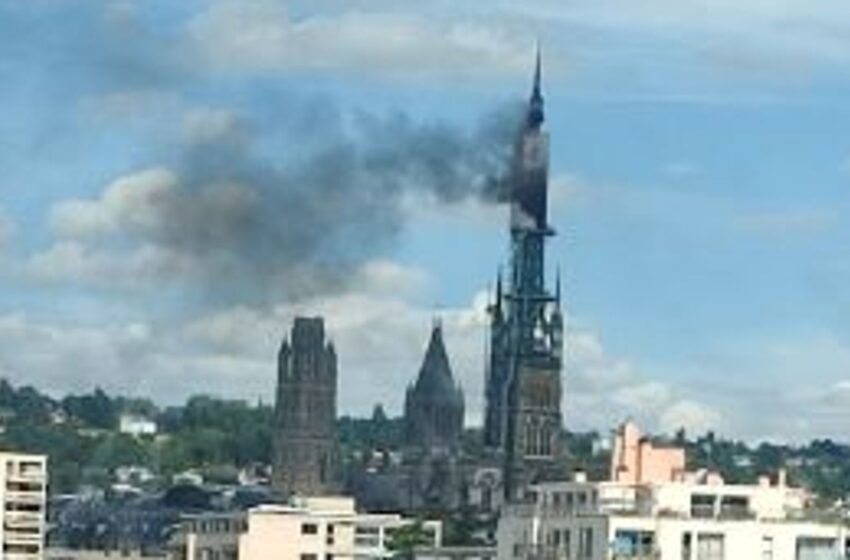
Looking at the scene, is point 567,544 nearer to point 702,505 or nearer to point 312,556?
point 702,505

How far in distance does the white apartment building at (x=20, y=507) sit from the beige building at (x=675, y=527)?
2218 centimetres

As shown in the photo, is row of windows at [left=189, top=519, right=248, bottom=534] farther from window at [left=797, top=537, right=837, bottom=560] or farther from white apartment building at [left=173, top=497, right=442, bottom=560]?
window at [left=797, top=537, right=837, bottom=560]

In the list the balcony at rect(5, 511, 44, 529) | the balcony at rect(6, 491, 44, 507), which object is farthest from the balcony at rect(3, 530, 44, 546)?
the balcony at rect(6, 491, 44, 507)

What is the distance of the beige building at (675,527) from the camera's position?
295ft

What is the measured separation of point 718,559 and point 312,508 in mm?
105867

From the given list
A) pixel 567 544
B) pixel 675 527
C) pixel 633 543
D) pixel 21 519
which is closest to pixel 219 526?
pixel 21 519

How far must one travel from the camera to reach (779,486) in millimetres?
101438

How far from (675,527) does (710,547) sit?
2.91 feet

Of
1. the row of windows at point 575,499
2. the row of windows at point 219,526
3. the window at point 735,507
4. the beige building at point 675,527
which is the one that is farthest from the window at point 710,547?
the row of windows at point 219,526

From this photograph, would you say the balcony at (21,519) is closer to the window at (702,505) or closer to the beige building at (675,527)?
the beige building at (675,527)

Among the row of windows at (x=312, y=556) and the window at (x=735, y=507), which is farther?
the row of windows at (x=312, y=556)

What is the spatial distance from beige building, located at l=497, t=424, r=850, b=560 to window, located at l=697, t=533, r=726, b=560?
0.07 ft

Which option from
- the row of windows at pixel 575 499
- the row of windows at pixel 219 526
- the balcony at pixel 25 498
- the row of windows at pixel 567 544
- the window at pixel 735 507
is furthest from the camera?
the row of windows at pixel 219 526

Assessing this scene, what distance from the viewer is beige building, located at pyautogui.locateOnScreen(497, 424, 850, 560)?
90000 millimetres
